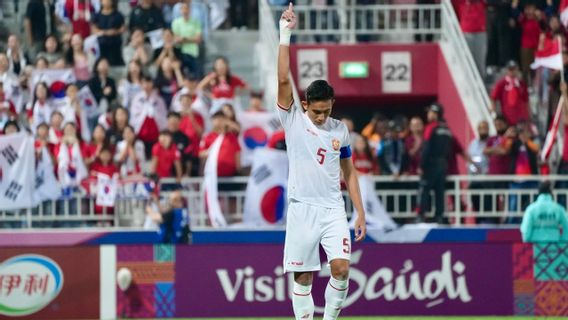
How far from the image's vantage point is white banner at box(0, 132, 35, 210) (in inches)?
848

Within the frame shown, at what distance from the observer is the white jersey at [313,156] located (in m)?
13.3

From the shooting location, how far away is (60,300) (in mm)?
18266

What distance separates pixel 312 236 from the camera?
13.4 meters

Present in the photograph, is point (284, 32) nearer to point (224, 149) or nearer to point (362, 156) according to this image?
point (224, 149)

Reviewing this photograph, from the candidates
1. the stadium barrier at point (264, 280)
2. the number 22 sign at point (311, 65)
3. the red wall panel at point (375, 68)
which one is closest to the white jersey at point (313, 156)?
the stadium barrier at point (264, 280)

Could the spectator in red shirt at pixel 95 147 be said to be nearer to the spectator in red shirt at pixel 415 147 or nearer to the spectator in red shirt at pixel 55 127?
the spectator in red shirt at pixel 55 127

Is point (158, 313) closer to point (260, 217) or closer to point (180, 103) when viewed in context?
point (260, 217)

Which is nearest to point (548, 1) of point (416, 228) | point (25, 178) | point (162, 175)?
point (416, 228)

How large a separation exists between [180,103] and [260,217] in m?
2.19

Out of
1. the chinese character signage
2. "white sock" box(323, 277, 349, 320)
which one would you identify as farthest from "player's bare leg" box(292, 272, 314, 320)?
the chinese character signage

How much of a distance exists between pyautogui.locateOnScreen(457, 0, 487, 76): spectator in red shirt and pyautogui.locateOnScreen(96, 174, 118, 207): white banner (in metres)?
6.62

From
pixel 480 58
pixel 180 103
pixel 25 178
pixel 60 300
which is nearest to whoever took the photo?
pixel 60 300

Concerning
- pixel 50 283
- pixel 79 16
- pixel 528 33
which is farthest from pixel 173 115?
pixel 528 33

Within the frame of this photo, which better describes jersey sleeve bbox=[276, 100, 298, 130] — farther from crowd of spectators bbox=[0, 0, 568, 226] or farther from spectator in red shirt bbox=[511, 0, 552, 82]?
spectator in red shirt bbox=[511, 0, 552, 82]
